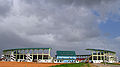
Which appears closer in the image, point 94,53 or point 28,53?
point 28,53

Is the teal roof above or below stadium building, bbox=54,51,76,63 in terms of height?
above

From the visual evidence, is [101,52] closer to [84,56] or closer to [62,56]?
[84,56]

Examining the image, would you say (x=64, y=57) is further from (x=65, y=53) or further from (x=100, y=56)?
(x=100, y=56)

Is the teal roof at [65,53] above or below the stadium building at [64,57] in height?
above

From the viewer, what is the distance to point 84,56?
109 metres

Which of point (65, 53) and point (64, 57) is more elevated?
point (65, 53)

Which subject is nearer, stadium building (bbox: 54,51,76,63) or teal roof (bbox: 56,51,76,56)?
stadium building (bbox: 54,51,76,63)

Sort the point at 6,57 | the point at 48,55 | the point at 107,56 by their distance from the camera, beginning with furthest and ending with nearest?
the point at 6,57 → the point at 107,56 → the point at 48,55

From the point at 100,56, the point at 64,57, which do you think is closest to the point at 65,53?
the point at 64,57

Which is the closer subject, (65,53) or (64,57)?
(64,57)

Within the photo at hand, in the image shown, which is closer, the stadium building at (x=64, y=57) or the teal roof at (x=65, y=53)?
the stadium building at (x=64, y=57)

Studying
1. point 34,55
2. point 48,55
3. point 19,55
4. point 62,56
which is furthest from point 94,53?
point 19,55

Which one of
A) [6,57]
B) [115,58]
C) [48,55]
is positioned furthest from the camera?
[115,58]

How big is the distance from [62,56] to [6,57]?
41140 millimetres
